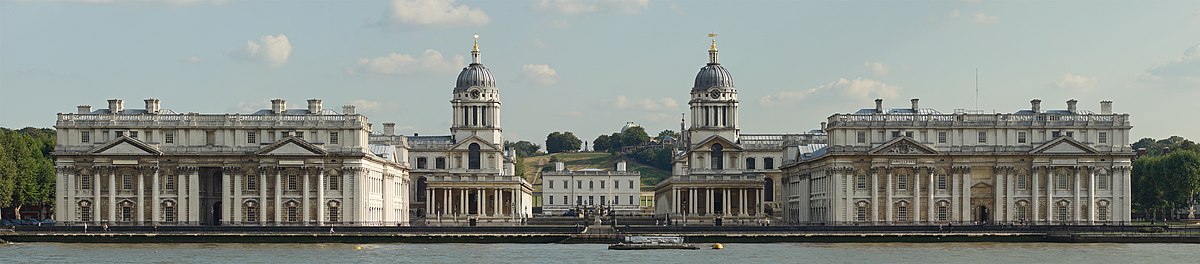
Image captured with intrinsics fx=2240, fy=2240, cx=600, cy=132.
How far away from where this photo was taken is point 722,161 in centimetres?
15825

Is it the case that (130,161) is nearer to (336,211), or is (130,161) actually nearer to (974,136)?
(336,211)

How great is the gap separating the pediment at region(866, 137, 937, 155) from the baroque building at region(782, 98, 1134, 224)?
0.06 metres

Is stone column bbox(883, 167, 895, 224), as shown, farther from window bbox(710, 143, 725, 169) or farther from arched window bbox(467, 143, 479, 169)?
arched window bbox(467, 143, 479, 169)

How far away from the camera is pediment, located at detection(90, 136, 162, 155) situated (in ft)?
424

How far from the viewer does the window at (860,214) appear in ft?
428

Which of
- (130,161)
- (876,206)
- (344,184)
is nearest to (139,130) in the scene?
(130,161)

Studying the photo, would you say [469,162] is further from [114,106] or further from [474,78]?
[114,106]

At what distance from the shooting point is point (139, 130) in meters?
130

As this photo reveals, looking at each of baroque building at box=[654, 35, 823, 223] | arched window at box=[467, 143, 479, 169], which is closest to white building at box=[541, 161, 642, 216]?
baroque building at box=[654, 35, 823, 223]

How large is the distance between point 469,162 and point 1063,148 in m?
45.5

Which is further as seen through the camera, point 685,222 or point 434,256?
point 685,222

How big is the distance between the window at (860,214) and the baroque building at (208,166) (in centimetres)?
2868

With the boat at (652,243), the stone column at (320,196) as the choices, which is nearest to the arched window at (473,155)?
the stone column at (320,196)

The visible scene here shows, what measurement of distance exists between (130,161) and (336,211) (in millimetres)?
12226
